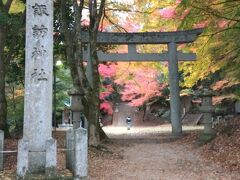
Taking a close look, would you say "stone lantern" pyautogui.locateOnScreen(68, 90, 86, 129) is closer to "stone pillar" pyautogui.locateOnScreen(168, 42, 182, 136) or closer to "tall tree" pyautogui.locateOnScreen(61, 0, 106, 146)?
"tall tree" pyautogui.locateOnScreen(61, 0, 106, 146)

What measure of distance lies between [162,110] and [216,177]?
24.4 m

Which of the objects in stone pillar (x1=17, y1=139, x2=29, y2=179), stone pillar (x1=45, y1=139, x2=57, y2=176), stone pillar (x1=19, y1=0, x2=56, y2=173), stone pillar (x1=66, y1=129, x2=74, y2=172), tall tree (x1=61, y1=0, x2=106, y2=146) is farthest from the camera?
tall tree (x1=61, y1=0, x2=106, y2=146)

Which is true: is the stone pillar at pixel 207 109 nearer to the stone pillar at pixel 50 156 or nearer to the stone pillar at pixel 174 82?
the stone pillar at pixel 174 82

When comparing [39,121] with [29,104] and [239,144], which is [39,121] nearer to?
[29,104]

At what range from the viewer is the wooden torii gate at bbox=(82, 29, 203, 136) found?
18.6 meters

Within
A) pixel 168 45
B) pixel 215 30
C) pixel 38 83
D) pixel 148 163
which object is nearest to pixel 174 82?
pixel 168 45

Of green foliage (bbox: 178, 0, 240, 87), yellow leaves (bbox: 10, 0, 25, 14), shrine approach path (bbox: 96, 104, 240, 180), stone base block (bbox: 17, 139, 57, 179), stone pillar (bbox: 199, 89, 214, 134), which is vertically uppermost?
yellow leaves (bbox: 10, 0, 25, 14)

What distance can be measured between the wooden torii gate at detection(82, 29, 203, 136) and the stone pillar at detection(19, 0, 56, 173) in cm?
1071

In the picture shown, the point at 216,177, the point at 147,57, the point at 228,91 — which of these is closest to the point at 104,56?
the point at 147,57

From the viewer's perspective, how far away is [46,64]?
750 cm

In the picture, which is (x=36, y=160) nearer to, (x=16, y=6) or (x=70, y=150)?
(x=70, y=150)

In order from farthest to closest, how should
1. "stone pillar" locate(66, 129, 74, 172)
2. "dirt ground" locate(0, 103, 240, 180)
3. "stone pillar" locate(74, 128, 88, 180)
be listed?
"dirt ground" locate(0, 103, 240, 180) < "stone pillar" locate(66, 129, 74, 172) < "stone pillar" locate(74, 128, 88, 180)

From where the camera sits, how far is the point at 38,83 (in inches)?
292

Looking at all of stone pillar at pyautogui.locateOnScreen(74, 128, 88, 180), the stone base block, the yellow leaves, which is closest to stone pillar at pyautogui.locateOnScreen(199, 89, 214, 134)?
the yellow leaves
